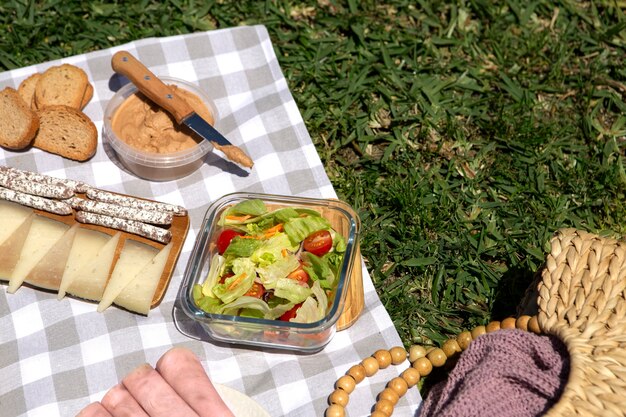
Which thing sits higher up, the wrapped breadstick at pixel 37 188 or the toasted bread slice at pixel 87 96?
the toasted bread slice at pixel 87 96

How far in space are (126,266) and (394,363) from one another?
1172 mm

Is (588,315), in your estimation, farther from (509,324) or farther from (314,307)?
(314,307)

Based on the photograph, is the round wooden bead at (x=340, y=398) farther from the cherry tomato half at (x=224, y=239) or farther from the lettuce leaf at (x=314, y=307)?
the cherry tomato half at (x=224, y=239)

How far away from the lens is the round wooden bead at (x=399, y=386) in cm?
281

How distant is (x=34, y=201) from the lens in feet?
10.5

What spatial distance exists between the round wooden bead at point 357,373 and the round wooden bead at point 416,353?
0.67 feet

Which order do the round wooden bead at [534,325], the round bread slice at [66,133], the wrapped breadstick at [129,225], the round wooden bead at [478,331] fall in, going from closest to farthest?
the round wooden bead at [534,325] < the round wooden bead at [478,331] < the wrapped breadstick at [129,225] < the round bread slice at [66,133]

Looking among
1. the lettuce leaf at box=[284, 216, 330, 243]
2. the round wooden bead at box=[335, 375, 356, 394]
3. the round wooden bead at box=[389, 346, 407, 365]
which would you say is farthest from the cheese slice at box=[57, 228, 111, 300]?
the round wooden bead at box=[389, 346, 407, 365]

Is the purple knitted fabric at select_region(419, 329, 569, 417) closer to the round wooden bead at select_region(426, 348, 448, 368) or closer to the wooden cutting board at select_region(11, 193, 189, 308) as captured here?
the round wooden bead at select_region(426, 348, 448, 368)

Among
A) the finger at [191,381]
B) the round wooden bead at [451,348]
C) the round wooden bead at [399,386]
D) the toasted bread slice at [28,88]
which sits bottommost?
the round wooden bead at [399,386]

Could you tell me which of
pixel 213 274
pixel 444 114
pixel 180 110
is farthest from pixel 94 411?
pixel 444 114

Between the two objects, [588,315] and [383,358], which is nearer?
[588,315]

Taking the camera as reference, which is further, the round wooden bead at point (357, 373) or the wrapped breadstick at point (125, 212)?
the wrapped breadstick at point (125, 212)

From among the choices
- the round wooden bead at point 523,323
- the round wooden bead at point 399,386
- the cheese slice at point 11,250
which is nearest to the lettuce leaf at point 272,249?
the round wooden bead at point 399,386
